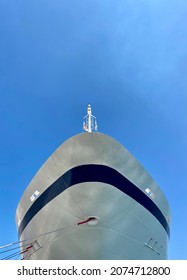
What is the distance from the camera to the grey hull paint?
9.81m

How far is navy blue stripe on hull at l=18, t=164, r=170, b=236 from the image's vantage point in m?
10.0

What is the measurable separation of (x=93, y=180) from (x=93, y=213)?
1111mm

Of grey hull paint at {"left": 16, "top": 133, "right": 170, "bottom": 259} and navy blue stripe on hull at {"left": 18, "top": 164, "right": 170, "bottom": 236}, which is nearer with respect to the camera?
grey hull paint at {"left": 16, "top": 133, "right": 170, "bottom": 259}

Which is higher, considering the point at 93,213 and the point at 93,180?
the point at 93,180

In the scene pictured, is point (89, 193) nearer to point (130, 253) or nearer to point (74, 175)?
point (74, 175)

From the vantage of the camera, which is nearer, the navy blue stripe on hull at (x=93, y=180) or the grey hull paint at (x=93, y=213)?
the grey hull paint at (x=93, y=213)

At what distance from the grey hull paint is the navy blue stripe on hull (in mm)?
144

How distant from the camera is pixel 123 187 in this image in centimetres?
1033

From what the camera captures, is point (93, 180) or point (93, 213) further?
point (93, 180)

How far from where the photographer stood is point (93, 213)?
384 inches

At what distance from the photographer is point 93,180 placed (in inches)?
392

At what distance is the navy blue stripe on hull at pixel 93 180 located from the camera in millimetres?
10031

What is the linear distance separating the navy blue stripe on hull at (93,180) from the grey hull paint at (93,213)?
14 cm
